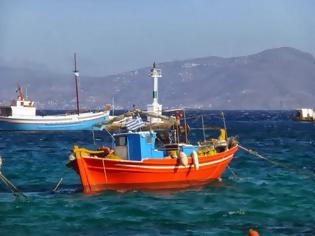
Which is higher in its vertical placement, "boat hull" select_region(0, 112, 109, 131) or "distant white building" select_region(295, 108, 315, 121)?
"distant white building" select_region(295, 108, 315, 121)

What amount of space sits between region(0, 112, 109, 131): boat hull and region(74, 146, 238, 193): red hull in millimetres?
77410

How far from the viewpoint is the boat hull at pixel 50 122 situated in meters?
114

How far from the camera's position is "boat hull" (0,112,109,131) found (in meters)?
114

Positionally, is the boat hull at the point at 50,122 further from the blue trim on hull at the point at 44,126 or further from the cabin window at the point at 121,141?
the cabin window at the point at 121,141

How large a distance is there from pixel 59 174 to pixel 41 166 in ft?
21.5

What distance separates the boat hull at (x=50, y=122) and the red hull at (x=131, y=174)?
7741 cm

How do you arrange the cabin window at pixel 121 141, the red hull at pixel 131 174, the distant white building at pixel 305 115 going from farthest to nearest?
the distant white building at pixel 305 115
the cabin window at pixel 121 141
the red hull at pixel 131 174

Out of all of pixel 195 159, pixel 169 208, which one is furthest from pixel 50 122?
pixel 169 208

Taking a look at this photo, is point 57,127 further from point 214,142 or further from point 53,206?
point 53,206

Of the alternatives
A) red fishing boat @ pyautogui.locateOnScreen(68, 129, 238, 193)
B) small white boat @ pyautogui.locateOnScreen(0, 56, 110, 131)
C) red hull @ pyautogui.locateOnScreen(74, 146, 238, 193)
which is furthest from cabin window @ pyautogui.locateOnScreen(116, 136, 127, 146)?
small white boat @ pyautogui.locateOnScreen(0, 56, 110, 131)

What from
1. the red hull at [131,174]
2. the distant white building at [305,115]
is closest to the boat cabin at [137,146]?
the red hull at [131,174]

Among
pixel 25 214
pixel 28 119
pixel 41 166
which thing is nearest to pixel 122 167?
pixel 25 214

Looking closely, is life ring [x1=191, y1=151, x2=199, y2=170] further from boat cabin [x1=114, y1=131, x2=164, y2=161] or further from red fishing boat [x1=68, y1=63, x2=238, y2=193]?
boat cabin [x1=114, y1=131, x2=164, y2=161]

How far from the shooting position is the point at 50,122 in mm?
116500
